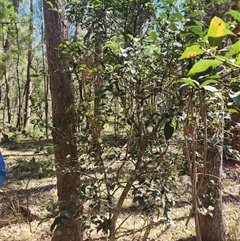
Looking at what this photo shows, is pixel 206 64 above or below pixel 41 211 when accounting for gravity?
above

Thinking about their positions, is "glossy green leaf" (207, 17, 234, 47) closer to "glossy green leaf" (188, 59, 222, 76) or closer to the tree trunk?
"glossy green leaf" (188, 59, 222, 76)

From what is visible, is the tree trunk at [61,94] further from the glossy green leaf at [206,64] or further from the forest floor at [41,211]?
the glossy green leaf at [206,64]

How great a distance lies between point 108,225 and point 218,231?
2.26m

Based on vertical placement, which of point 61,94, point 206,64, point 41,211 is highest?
point 61,94

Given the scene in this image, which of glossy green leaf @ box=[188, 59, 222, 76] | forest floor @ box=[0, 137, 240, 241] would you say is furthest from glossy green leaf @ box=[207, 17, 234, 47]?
forest floor @ box=[0, 137, 240, 241]

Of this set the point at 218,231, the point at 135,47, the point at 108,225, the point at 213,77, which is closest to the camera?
the point at 213,77

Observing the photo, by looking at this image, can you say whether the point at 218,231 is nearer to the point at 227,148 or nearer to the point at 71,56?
the point at 227,148

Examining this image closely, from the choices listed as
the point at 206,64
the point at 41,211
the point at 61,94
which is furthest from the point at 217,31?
→ the point at 41,211

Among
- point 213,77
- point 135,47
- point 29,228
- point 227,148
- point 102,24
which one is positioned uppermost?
point 102,24

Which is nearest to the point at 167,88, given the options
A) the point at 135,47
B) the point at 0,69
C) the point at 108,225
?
the point at 135,47

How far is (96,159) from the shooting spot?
2072 mm

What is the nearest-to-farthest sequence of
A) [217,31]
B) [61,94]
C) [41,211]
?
[217,31], [61,94], [41,211]

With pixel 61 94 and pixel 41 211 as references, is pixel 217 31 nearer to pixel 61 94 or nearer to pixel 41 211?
pixel 61 94

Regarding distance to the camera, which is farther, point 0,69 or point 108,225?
point 0,69
